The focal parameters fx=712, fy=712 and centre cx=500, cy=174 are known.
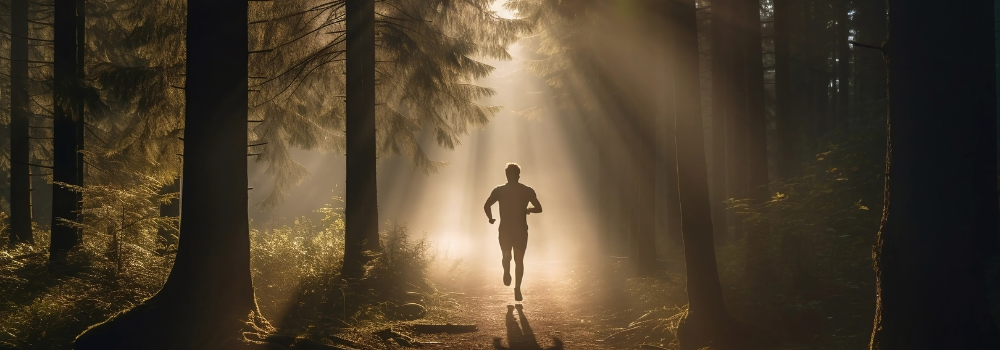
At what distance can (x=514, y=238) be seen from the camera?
10.8m

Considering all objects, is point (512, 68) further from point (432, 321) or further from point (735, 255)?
point (432, 321)

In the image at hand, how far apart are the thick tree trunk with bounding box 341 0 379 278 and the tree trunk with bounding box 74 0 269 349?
4.43 metres

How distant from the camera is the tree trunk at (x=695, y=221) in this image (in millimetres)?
7598

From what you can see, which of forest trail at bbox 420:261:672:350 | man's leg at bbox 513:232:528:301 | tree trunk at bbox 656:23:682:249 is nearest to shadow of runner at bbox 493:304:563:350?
forest trail at bbox 420:261:672:350

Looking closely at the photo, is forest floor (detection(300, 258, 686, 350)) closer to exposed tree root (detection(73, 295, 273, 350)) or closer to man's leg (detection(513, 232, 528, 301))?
man's leg (detection(513, 232, 528, 301))

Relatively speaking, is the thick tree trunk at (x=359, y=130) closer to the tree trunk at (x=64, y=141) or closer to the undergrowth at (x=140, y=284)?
the undergrowth at (x=140, y=284)

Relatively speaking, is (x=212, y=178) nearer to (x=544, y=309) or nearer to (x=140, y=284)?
(x=140, y=284)

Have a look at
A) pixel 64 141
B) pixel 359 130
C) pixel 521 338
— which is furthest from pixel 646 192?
pixel 64 141

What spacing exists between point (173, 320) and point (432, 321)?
325cm

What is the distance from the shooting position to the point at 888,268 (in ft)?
16.2

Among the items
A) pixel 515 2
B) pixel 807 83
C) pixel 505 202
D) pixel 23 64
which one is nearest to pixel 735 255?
pixel 505 202

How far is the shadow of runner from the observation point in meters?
7.74

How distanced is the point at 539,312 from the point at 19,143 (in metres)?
12.8

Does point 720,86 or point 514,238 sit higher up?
point 720,86
